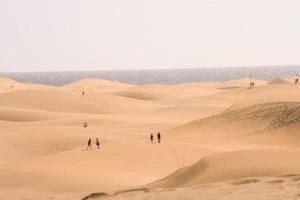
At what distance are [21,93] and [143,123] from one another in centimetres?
2511

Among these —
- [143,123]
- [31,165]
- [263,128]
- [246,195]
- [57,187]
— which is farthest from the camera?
[143,123]

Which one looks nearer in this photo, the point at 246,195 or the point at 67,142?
the point at 246,195

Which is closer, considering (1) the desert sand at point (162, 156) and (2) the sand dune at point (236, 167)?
(1) the desert sand at point (162, 156)

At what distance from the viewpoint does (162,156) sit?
902 inches

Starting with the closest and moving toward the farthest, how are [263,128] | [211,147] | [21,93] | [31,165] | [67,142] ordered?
[31,165]
[211,147]
[263,128]
[67,142]
[21,93]

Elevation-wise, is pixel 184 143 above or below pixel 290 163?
below

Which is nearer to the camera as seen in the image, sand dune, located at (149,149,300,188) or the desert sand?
the desert sand

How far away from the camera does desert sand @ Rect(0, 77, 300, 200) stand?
11.5m

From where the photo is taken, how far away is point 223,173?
42.0ft

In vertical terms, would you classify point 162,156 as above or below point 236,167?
below

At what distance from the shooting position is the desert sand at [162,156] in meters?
11.5

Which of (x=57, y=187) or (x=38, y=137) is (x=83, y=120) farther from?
(x=57, y=187)

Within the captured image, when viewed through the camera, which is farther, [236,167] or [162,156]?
[162,156]

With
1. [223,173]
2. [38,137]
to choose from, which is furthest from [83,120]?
[223,173]
